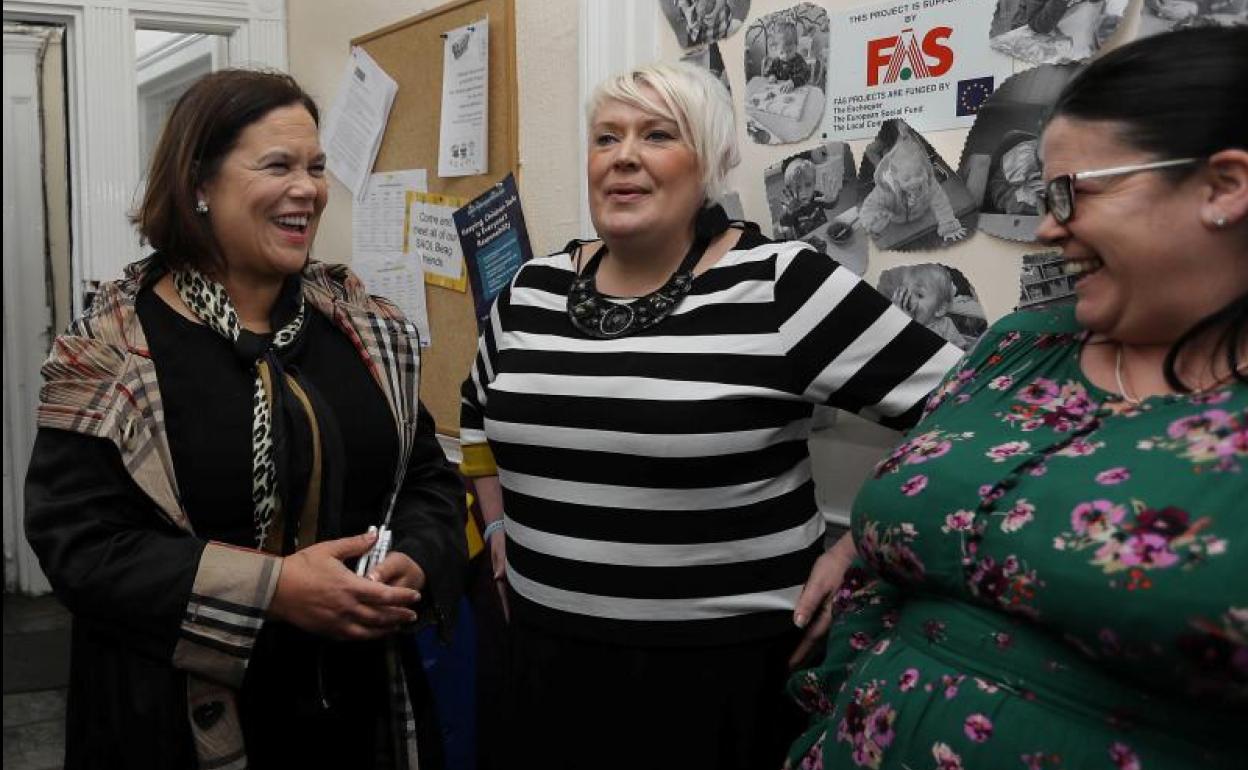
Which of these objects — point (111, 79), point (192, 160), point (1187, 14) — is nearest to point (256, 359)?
point (192, 160)

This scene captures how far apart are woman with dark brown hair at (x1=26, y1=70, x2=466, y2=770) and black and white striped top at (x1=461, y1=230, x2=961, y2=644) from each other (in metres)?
0.21

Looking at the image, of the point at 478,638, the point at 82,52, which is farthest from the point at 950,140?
the point at 82,52

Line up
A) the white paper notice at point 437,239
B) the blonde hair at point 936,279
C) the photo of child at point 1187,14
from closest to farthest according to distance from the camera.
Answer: the photo of child at point 1187,14, the blonde hair at point 936,279, the white paper notice at point 437,239

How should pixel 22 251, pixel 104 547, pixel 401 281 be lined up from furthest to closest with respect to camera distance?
pixel 22 251 → pixel 401 281 → pixel 104 547

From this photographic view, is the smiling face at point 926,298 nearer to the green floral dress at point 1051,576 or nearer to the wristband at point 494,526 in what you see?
the green floral dress at point 1051,576

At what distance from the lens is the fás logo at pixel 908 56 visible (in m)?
Answer: 1.43

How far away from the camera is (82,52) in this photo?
323 centimetres

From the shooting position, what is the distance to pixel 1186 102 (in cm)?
95

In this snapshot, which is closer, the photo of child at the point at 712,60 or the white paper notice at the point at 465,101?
the photo of child at the point at 712,60

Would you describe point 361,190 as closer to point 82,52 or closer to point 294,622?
point 82,52

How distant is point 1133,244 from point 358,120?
2284mm

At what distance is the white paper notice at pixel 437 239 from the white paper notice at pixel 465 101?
0.08 meters

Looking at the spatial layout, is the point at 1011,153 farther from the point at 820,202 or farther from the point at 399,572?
the point at 399,572

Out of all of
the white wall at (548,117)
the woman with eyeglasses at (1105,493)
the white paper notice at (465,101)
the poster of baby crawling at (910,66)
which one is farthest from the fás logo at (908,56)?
the white paper notice at (465,101)
